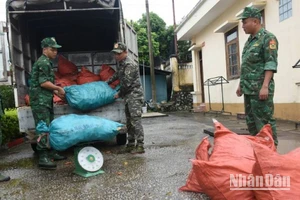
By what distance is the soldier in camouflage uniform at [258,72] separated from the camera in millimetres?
2793

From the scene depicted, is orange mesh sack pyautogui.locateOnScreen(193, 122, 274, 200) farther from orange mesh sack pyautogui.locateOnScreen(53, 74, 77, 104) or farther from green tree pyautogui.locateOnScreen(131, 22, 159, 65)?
green tree pyautogui.locateOnScreen(131, 22, 159, 65)

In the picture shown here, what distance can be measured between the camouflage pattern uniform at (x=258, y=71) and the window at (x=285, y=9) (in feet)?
Result: 13.2

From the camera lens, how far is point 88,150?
3.14 metres

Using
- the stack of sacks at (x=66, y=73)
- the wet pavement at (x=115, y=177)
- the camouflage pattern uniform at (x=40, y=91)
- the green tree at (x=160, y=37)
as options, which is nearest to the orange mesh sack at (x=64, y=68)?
the stack of sacks at (x=66, y=73)

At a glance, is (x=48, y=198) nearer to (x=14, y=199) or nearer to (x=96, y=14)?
(x=14, y=199)

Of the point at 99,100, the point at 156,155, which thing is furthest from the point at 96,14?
the point at 156,155

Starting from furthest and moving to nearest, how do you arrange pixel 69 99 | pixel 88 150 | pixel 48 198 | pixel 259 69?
pixel 69 99 → pixel 88 150 → pixel 259 69 → pixel 48 198

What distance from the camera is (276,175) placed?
1.74 m

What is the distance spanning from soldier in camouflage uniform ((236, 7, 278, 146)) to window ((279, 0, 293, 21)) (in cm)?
402

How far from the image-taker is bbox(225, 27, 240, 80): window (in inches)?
352

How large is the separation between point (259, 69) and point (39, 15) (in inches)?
167

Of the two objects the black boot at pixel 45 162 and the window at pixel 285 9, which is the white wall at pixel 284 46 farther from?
the black boot at pixel 45 162

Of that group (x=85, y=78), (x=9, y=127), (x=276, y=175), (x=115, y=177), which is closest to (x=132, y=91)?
(x=85, y=78)

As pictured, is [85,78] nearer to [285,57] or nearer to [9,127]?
[9,127]
